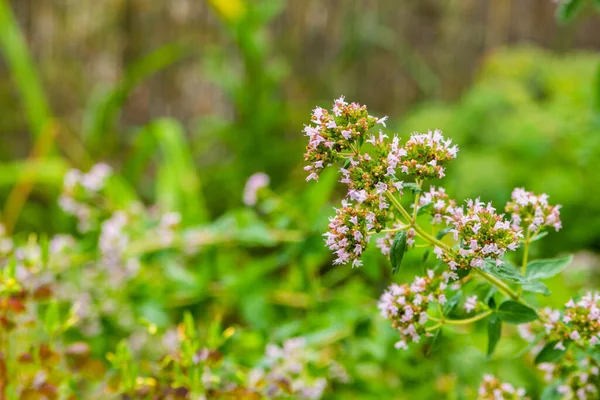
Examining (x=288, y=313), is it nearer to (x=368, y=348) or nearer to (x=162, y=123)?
(x=368, y=348)

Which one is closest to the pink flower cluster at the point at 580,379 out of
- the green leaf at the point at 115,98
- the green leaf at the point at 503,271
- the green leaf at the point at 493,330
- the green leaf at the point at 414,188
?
the green leaf at the point at 493,330

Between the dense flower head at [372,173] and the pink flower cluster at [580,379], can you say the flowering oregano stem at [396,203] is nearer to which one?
the dense flower head at [372,173]

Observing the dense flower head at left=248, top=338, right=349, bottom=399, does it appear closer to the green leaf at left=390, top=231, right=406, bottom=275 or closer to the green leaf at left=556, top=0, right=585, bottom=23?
the green leaf at left=390, top=231, right=406, bottom=275

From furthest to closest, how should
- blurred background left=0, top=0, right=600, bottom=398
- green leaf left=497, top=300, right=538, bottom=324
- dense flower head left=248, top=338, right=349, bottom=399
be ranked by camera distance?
blurred background left=0, top=0, right=600, bottom=398 → dense flower head left=248, top=338, right=349, bottom=399 → green leaf left=497, top=300, right=538, bottom=324

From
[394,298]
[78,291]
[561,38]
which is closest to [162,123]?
[78,291]

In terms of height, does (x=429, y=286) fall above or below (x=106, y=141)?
below

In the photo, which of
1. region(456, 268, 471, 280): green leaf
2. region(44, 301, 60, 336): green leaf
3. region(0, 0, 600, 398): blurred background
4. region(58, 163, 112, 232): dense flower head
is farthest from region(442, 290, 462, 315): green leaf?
region(58, 163, 112, 232): dense flower head
